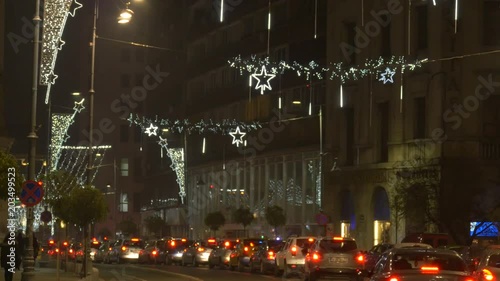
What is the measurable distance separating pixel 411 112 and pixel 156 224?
49.2 meters

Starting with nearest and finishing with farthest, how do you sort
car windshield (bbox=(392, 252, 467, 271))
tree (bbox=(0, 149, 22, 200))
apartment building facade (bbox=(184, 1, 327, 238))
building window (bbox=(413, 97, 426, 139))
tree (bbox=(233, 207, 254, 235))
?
car windshield (bbox=(392, 252, 467, 271)) → tree (bbox=(0, 149, 22, 200)) → building window (bbox=(413, 97, 426, 139)) → apartment building facade (bbox=(184, 1, 327, 238)) → tree (bbox=(233, 207, 254, 235))

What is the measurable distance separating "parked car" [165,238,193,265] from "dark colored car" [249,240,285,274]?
45.6ft

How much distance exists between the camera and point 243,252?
5134 cm

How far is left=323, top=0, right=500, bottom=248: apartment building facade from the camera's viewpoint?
5391 centimetres

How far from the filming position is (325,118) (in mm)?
66875

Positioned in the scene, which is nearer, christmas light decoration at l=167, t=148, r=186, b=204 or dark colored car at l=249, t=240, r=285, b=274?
dark colored car at l=249, t=240, r=285, b=274

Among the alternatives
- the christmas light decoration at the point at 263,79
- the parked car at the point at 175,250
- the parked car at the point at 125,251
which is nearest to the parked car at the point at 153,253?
the parked car at the point at 175,250

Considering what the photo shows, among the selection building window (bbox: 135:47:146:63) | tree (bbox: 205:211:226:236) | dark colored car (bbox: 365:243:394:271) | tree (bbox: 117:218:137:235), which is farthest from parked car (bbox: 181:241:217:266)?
building window (bbox: 135:47:146:63)

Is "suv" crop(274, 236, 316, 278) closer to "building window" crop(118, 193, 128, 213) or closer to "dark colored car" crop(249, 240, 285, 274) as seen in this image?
"dark colored car" crop(249, 240, 285, 274)

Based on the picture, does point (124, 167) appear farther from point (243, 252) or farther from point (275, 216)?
point (243, 252)

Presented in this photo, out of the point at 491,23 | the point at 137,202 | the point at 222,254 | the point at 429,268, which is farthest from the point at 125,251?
the point at 137,202

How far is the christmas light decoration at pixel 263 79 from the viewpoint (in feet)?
247

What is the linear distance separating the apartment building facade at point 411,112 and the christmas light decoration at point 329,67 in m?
0.39

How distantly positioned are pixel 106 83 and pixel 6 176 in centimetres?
9832
